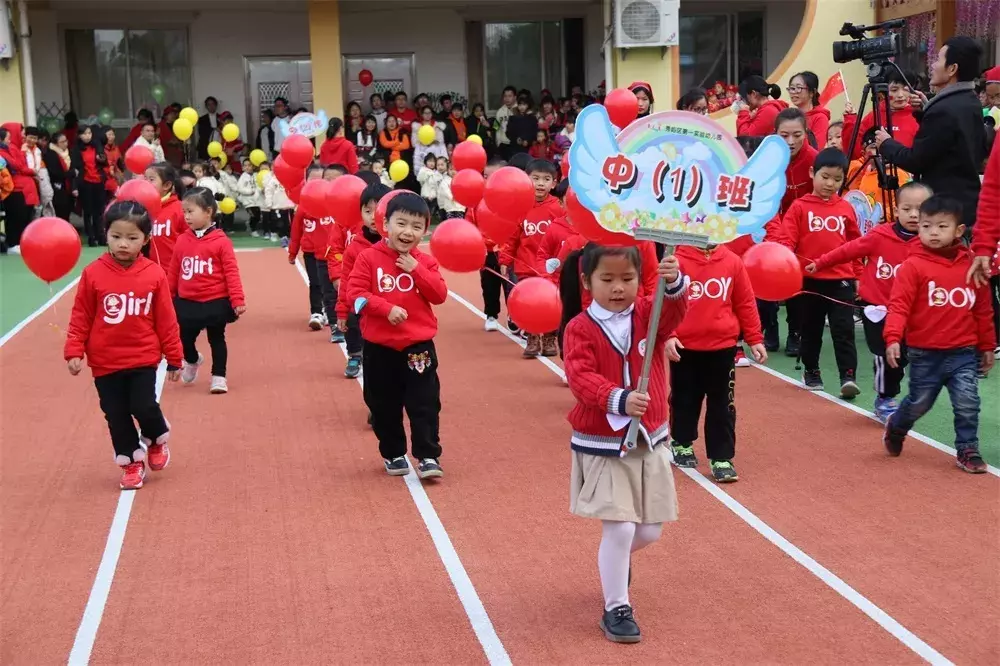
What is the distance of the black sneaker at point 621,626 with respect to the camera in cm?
450

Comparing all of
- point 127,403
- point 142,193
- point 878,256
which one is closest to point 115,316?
point 127,403

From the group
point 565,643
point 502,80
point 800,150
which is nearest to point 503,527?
point 565,643

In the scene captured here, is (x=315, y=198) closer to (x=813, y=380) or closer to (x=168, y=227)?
(x=168, y=227)

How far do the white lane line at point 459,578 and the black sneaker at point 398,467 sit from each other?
0.12 ft

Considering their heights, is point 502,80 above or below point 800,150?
above

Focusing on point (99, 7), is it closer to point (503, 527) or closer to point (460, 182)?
point (460, 182)

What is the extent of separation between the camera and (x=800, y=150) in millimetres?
10016

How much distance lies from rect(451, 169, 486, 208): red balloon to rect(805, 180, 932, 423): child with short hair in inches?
110

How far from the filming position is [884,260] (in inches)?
301

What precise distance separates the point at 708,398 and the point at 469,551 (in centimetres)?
195

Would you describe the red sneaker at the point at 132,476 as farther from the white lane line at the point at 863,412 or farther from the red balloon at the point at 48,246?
the white lane line at the point at 863,412

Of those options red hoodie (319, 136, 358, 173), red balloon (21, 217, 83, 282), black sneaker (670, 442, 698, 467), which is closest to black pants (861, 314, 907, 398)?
black sneaker (670, 442, 698, 467)

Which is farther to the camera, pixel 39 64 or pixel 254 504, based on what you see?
pixel 39 64

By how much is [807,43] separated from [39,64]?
15.0 meters
